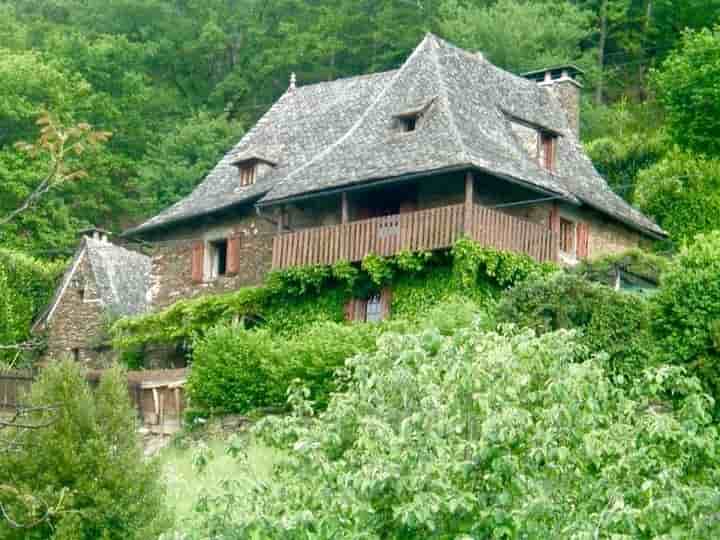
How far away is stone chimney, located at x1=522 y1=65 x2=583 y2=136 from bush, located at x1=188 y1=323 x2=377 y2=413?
1099 cm

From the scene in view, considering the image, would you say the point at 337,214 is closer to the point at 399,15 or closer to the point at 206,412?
the point at 206,412

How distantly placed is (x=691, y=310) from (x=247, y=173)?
12984mm

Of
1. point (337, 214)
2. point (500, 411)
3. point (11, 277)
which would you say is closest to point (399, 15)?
point (11, 277)

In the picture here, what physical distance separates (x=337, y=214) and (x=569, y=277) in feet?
24.5

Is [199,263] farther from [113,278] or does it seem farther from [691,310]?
[691,310]

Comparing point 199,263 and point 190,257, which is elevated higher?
point 190,257

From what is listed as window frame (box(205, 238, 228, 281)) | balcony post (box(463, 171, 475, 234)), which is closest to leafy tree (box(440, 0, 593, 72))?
window frame (box(205, 238, 228, 281))

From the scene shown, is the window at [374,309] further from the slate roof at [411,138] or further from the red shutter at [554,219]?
the red shutter at [554,219]

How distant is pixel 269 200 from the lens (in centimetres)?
3622

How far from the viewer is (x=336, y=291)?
36031 mm

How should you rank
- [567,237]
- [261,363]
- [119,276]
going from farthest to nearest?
1. [119,276]
2. [567,237]
3. [261,363]

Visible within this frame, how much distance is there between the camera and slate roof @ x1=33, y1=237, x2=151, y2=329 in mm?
45000

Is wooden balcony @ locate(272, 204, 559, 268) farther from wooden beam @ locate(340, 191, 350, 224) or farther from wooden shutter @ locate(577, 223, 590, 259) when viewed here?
wooden shutter @ locate(577, 223, 590, 259)

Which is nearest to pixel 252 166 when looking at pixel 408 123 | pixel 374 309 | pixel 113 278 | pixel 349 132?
pixel 349 132
